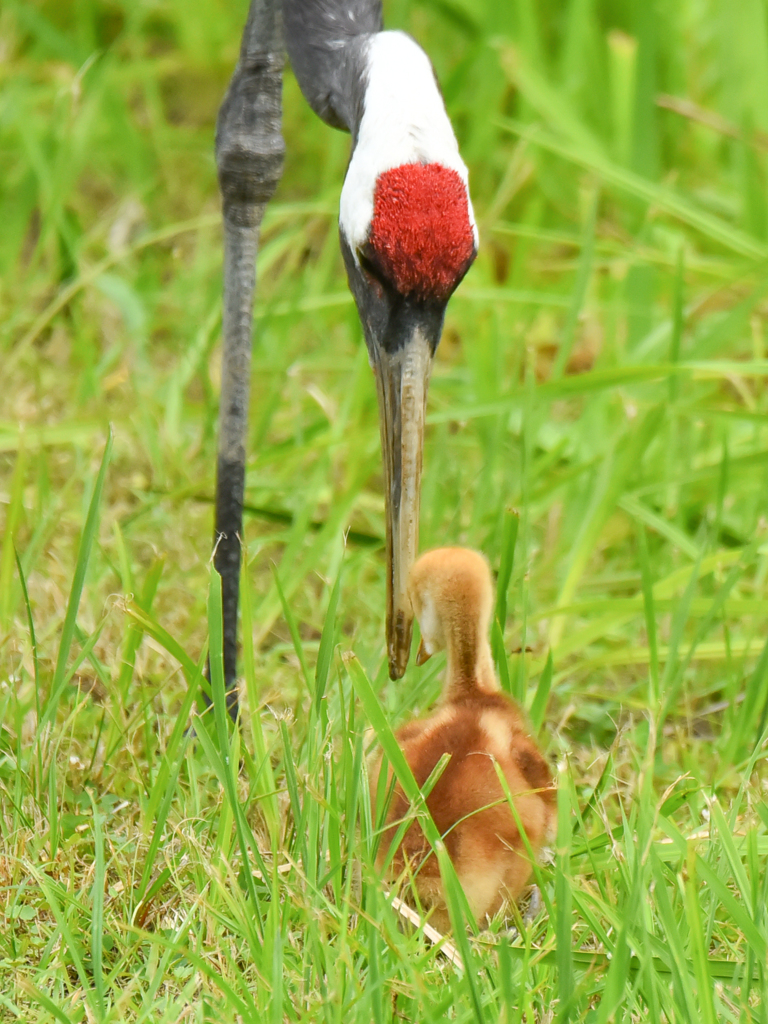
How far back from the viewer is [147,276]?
4.05 m

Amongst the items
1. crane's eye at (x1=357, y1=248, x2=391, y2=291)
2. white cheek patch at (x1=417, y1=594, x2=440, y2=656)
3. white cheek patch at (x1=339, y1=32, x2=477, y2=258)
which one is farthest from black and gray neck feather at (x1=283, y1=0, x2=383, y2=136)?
white cheek patch at (x1=417, y1=594, x2=440, y2=656)

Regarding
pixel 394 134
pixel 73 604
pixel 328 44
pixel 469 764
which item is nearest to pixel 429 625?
pixel 469 764

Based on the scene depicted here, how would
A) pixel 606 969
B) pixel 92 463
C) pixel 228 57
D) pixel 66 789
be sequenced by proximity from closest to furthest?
pixel 606 969
pixel 66 789
pixel 92 463
pixel 228 57

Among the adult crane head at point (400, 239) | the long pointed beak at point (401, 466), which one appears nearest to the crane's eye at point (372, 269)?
the adult crane head at point (400, 239)

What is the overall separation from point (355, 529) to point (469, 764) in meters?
1.23

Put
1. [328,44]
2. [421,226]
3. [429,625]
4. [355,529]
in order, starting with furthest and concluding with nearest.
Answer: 1. [355,529]
2. [328,44]
3. [429,625]
4. [421,226]

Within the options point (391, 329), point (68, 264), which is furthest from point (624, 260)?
point (391, 329)

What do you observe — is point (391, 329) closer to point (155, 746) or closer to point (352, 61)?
point (352, 61)

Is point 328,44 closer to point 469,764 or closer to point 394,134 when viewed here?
point 394,134

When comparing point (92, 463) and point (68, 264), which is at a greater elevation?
point (68, 264)

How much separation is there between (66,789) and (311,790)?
→ 53 centimetres

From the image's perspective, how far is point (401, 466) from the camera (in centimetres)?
209

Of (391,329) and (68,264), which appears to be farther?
(68,264)

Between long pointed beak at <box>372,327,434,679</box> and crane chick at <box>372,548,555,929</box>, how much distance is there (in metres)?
0.05
